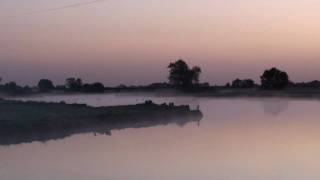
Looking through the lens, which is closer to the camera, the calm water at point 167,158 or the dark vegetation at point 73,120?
the calm water at point 167,158

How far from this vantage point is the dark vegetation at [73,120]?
77.3 feet

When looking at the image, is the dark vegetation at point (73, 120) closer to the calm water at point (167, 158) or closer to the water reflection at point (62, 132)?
the water reflection at point (62, 132)

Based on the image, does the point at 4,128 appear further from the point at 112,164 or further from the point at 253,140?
the point at 253,140

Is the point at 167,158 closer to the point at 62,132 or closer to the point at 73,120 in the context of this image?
the point at 62,132

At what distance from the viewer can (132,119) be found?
36.2 m

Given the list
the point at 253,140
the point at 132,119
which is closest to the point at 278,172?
the point at 253,140

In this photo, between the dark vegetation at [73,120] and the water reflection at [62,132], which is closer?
the water reflection at [62,132]

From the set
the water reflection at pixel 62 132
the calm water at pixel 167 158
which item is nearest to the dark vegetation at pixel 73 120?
the water reflection at pixel 62 132

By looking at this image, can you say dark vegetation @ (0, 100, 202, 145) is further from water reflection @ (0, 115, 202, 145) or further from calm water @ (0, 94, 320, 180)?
calm water @ (0, 94, 320, 180)

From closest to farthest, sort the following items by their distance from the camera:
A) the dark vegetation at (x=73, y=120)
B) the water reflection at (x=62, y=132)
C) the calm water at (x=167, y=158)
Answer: the calm water at (x=167, y=158)
the water reflection at (x=62, y=132)
the dark vegetation at (x=73, y=120)

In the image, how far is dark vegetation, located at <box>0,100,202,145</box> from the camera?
23.5 m

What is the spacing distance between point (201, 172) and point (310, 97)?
2687 inches

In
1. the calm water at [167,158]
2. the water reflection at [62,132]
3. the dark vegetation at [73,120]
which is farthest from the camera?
the dark vegetation at [73,120]

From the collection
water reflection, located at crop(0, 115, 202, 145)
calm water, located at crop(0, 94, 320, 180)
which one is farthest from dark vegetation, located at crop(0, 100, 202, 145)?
calm water, located at crop(0, 94, 320, 180)
